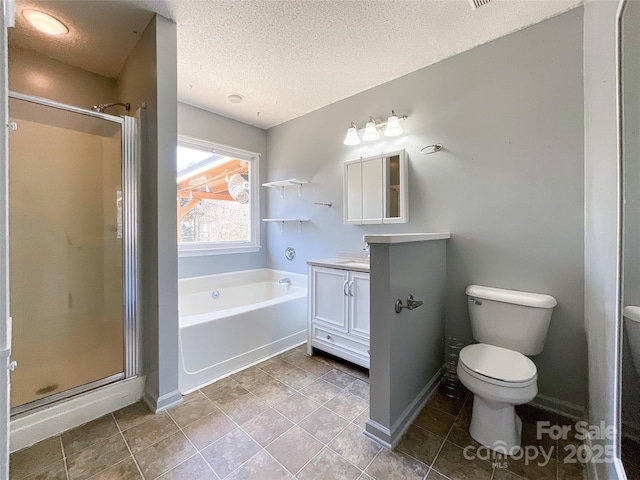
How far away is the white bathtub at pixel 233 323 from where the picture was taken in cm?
195

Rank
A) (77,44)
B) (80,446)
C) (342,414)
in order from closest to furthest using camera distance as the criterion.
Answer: (80,446)
(342,414)
(77,44)

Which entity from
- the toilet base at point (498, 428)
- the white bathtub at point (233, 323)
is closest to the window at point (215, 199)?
the white bathtub at point (233, 323)

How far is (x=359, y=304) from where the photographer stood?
6.81 feet

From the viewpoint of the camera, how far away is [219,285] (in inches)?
123

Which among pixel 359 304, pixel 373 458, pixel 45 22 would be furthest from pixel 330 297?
pixel 45 22

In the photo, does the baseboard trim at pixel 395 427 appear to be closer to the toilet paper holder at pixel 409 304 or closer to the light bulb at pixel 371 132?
the toilet paper holder at pixel 409 304

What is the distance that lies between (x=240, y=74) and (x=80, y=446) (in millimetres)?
2770

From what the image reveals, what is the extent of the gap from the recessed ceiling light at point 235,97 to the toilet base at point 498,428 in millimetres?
3168

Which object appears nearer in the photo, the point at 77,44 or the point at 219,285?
the point at 77,44

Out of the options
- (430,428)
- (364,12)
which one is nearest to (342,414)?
(430,428)

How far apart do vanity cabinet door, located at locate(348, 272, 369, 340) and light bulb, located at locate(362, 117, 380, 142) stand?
1.27 meters

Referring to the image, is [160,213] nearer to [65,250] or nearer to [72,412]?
[65,250]

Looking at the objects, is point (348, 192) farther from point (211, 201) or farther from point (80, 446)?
point (80, 446)

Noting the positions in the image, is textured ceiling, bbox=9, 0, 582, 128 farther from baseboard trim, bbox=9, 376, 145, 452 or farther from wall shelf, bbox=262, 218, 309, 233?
baseboard trim, bbox=9, 376, 145, 452
